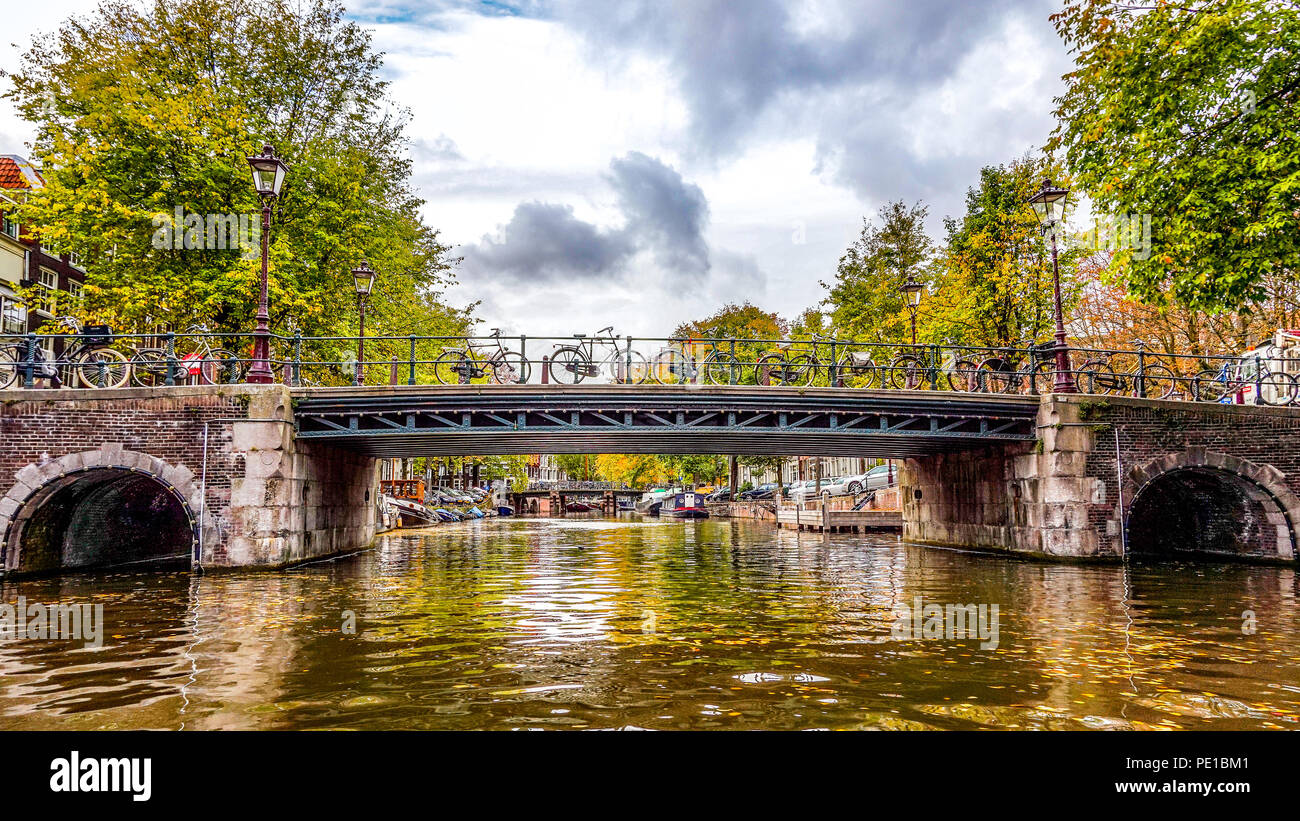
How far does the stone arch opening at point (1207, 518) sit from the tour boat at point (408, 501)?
31070mm

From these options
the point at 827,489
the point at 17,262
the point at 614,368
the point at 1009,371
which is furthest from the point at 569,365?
the point at 17,262

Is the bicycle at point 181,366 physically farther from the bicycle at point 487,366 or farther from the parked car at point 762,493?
the parked car at point 762,493

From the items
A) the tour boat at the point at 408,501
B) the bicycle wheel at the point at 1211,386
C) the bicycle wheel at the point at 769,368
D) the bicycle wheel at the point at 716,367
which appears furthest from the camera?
the tour boat at the point at 408,501

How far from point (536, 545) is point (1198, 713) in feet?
73.7

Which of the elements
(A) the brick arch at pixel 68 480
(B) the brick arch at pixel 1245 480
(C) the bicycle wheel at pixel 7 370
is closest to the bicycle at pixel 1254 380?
(B) the brick arch at pixel 1245 480

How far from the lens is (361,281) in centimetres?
2175

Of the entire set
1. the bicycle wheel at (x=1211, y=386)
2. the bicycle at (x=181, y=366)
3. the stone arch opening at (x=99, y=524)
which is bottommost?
the stone arch opening at (x=99, y=524)

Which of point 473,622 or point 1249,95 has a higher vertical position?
point 1249,95

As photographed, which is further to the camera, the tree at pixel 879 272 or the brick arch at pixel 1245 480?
the tree at pixel 879 272

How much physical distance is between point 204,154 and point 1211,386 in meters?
26.7

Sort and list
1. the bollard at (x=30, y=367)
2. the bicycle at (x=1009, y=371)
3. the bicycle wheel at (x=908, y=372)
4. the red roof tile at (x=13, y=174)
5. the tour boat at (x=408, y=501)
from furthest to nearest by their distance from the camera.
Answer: the tour boat at (x=408, y=501)
the red roof tile at (x=13, y=174)
the bicycle wheel at (x=908, y=372)
the bicycle at (x=1009, y=371)
the bollard at (x=30, y=367)

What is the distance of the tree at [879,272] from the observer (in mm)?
39156
